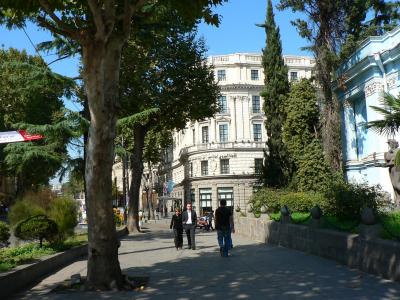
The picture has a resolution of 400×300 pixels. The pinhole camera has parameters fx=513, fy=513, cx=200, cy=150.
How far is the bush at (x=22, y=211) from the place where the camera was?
15.5 m

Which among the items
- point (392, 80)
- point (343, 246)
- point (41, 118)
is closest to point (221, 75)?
point (41, 118)

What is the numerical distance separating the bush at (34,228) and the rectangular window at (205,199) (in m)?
48.4

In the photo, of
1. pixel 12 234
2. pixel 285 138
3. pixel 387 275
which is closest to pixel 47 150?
pixel 12 234

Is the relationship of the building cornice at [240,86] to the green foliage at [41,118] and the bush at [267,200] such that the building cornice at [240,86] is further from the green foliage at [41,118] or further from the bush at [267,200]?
the bush at [267,200]

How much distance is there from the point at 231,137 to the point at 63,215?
158 feet

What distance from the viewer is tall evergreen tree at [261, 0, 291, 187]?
2831cm

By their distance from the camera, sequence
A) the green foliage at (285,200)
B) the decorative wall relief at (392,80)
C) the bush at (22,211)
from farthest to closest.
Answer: the decorative wall relief at (392,80), the green foliage at (285,200), the bush at (22,211)

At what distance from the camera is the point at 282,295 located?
26.4 feet

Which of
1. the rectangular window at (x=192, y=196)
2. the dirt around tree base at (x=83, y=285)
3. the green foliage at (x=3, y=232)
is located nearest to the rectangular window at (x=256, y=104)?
the rectangular window at (x=192, y=196)

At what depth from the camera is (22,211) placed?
15602 millimetres

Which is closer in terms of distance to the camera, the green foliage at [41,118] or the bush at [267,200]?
the green foliage at [41,118]

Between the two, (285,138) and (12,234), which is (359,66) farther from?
(12,234)

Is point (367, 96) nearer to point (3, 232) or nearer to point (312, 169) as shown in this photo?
point (312, 169)

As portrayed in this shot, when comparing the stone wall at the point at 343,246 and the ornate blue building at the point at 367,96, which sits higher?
the ornate blue building at the point at 367,96
